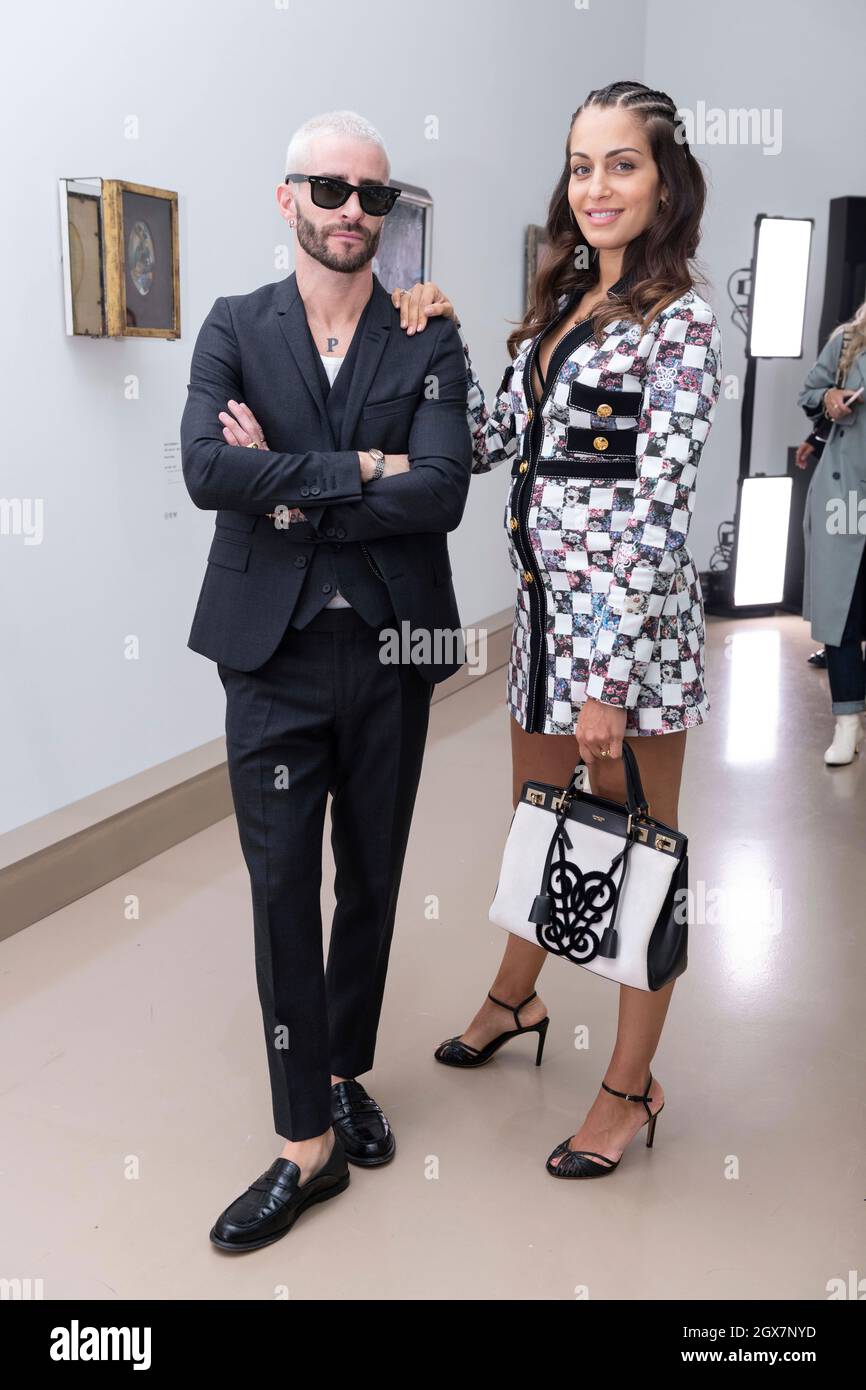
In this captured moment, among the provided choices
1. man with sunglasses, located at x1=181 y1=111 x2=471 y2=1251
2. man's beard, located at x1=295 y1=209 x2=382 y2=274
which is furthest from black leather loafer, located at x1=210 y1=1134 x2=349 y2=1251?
man's beard, located at x1=295 y1=209 x2=382 y2=274

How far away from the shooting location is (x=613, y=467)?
2225 millimetres

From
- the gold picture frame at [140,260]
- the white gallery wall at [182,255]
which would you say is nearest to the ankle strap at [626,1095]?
the white gallery wall at [182,255]

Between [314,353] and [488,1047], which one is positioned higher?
[314,353]

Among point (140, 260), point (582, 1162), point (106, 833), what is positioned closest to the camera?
point (582, 1162)

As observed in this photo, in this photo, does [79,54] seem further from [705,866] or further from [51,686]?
[705,866]

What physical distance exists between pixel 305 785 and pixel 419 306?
34.1 inches

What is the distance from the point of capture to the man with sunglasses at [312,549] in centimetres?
211

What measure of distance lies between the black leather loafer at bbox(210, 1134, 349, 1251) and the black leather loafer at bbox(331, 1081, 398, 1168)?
133mm

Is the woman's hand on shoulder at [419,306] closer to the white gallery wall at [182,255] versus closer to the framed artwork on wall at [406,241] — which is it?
the white gallery wall at [182,255]

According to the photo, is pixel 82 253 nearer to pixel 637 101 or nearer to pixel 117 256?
pixel 117 256

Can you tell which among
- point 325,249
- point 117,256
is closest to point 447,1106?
point 325,249

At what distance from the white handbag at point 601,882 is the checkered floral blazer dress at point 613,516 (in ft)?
0.55

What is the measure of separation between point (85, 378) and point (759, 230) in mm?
4856
